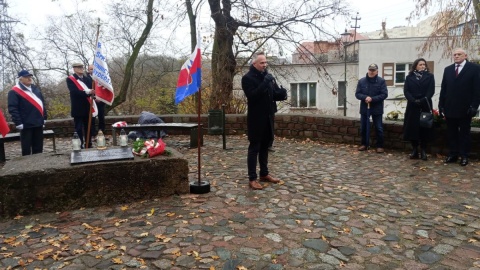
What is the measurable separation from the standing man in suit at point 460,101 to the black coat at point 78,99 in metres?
6.90

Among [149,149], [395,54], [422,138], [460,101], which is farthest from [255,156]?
[395,54]

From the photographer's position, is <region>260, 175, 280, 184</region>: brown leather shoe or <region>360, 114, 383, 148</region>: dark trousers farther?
<region>360, 114, 383, 148</region>: dark trousers

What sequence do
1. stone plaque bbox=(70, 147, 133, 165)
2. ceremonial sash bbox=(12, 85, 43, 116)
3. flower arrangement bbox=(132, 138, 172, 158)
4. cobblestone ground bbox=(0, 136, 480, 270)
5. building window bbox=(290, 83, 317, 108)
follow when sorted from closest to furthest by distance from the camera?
cobblestone ground bbox=(0, 136, 480, 270) < stone plaque bbox=(70, 147, 133, 165) < flower arrangement bbox=(132, 138, 172, 158) < ceremonial sash bbox=(12, 85, 43, 116) < building window bbox=(290, 83, 317, 108)

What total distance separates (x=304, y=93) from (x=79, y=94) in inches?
951

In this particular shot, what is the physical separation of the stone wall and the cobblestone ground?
1555mm

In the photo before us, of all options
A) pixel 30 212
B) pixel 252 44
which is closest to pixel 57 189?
pixel 30 212

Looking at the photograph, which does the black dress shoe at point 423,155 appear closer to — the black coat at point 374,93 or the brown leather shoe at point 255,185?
the black coat at point 374,93

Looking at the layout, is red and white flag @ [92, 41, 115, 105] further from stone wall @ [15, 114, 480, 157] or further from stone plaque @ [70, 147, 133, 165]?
stone wall @ [15, 114, 480, 157]

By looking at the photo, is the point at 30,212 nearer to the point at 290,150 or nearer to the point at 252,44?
the point at 290,150

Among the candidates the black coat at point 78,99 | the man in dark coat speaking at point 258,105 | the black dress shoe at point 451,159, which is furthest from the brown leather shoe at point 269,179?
the black coat at point 78,99

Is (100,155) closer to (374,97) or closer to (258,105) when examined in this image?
(258,105)

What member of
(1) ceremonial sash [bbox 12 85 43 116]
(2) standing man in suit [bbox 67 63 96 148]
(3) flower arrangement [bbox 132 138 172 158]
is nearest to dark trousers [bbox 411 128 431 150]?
(3) flower arrangement [bbox 132 138 172 158]

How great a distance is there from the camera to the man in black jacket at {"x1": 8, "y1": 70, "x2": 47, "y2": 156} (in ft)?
20.7

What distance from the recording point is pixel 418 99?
22.6 ft
